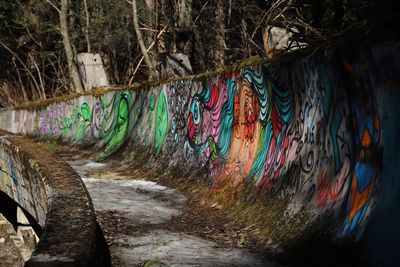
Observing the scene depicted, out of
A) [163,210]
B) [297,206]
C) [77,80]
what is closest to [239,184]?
[163,210]

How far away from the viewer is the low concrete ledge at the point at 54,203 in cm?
318

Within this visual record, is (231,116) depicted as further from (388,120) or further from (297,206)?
(388,120)

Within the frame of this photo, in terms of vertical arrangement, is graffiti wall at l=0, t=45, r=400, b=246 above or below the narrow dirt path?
above

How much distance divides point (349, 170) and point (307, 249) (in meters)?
0.77

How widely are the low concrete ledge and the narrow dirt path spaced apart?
17.7 inches

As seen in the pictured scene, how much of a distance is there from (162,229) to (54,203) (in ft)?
5.70

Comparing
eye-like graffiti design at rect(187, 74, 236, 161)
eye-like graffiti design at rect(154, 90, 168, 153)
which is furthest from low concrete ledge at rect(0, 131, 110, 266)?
eye-like graffiti design at rect(154, 90, 168, 153)

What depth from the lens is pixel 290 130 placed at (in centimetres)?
626

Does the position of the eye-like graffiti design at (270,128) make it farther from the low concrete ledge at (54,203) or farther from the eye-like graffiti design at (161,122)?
the eye-like graffiti design at (161,122)

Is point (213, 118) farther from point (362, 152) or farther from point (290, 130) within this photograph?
point (362, 152)

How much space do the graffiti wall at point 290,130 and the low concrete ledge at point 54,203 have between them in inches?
80.5

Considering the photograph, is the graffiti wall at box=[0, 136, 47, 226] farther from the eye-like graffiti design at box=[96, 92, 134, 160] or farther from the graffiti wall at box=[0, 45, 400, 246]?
the eye-like graffiti design at box=[96, 92, 134, 160]

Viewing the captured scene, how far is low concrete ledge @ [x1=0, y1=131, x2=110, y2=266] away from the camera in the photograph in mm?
3176

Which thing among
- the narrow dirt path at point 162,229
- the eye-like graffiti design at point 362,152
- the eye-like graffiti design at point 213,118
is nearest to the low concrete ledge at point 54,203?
the narrow dirt path at point 162,229
